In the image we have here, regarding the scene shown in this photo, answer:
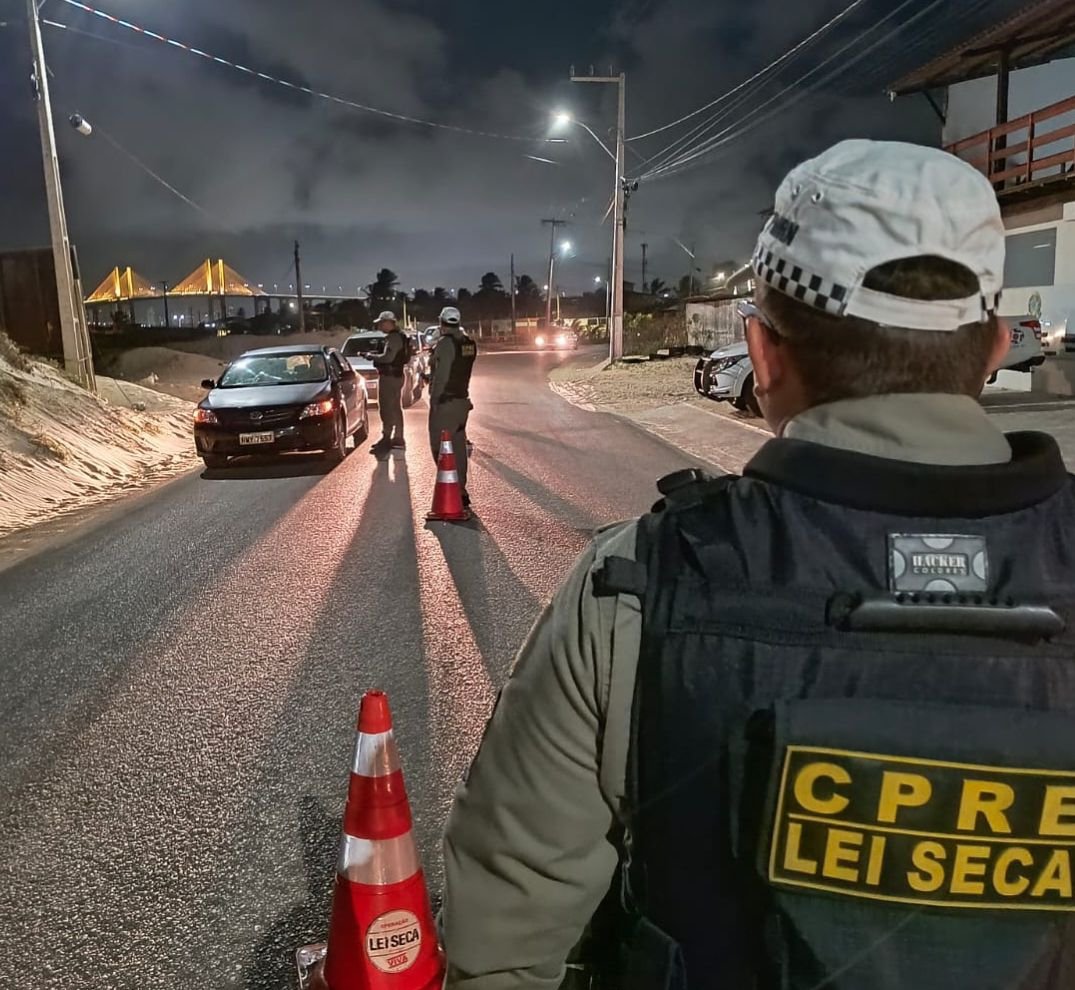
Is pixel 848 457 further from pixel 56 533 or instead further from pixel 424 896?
pixel 56 533

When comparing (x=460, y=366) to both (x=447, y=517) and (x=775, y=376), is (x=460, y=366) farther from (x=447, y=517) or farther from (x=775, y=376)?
(x=775, y=376)

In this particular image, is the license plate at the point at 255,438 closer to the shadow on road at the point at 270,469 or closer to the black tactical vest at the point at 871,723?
the shadow on road at the point at 270,469

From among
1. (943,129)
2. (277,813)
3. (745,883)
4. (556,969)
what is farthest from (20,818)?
(943,129)

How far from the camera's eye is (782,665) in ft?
3.75

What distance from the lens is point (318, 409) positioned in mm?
12672

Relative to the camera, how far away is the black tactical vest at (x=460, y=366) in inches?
358

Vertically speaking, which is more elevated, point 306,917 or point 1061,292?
point 1061,292

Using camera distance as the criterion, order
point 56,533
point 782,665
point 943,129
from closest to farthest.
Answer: point 782,665
point 56,533
point 943,129


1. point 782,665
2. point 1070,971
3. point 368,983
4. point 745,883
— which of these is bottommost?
point 368,983

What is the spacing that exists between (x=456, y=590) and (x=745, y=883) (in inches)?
214

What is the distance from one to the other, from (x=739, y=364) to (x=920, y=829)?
1666 centimetres

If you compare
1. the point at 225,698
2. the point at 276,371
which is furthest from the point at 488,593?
the point at 276,371

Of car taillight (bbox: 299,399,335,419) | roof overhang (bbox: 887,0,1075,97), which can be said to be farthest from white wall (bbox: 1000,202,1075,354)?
car taillight (bbox: 299,399,335,419)

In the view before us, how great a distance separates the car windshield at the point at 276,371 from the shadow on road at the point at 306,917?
10542 mm
